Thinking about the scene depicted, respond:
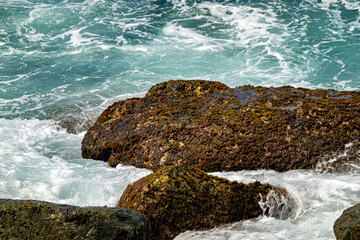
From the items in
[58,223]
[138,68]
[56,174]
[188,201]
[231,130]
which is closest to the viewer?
[58,223]

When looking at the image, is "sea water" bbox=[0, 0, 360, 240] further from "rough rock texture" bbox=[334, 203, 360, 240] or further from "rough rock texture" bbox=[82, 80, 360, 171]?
"rough rock texture" bbox=[334, 203, 360, 240]

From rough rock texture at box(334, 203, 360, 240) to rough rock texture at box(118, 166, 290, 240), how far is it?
121 cm

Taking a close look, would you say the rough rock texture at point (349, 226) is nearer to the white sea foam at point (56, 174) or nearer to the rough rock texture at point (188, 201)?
the rough rock texture at point (188, 201)

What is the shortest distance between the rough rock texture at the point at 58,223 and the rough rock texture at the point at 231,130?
2.42 meters

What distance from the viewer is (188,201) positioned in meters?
4.14

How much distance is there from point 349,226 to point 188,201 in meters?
1.78

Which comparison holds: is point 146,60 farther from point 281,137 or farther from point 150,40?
point 281,137

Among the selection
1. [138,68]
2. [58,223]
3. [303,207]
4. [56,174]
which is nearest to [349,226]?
[303,207]

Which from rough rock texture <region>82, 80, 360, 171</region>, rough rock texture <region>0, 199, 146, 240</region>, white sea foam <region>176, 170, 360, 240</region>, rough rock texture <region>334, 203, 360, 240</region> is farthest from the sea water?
rough rock texture <region>0, 199, 146, 240</region>

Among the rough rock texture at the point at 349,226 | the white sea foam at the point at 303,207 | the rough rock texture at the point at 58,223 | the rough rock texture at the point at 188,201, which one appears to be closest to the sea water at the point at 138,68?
the white sea foam at the point at 303,207

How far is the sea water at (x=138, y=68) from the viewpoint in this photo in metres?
4.94

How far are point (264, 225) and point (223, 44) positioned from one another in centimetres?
1285

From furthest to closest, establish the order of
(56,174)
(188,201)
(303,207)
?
Answer: 1. (56,174)
2. (303,207)
3. (188,201)

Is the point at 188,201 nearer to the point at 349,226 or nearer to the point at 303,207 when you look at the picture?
the point at 303,207
